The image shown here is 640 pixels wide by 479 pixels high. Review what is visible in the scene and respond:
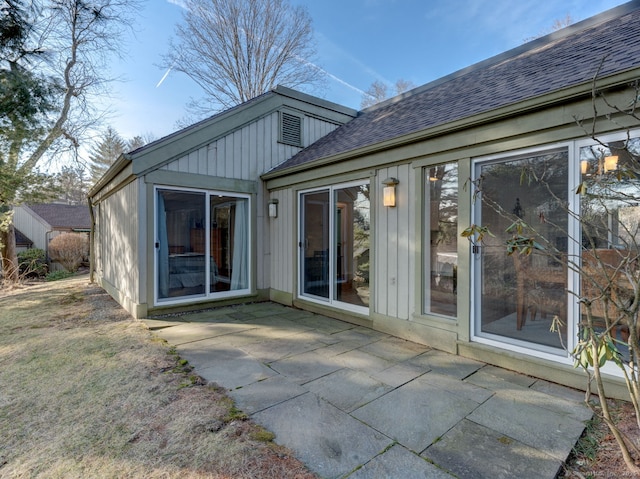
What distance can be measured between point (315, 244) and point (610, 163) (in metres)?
3.76

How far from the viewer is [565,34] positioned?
194 inches

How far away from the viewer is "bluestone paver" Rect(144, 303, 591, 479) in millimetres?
1872

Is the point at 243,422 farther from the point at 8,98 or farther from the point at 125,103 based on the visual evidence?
the point at 125,103

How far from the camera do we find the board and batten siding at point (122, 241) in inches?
199

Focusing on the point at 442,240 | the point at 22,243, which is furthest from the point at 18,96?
the point at 22,243

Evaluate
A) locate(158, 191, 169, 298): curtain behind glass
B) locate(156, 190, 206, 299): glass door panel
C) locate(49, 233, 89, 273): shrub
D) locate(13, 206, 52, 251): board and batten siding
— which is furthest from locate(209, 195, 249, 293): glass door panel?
locate(13, 206, 52, 251): board and batten siding

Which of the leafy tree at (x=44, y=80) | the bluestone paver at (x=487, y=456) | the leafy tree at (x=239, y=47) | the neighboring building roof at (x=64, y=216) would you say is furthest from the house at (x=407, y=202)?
the neighboring building roof at (x=64, y=216)

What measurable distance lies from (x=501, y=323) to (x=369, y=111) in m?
5.95

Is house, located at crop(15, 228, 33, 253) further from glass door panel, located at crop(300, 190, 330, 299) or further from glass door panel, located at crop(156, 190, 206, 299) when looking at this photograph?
glass door panel, located at crop(300, 190, 330, 299)

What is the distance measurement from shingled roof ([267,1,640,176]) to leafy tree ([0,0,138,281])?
5.89 metres

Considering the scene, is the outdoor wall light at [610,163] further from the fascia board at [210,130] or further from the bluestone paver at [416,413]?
the fascia board at [210,130]

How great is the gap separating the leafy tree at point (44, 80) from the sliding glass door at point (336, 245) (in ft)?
21.8

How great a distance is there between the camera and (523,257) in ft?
10.4

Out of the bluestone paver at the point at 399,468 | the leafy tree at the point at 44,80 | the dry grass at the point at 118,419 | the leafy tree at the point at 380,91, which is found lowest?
the bluestone paver at the point at 399,468
